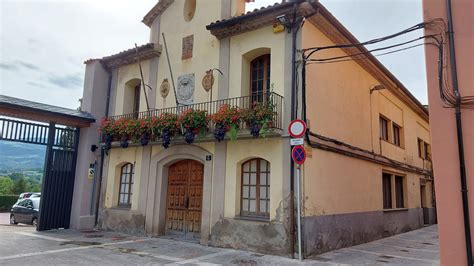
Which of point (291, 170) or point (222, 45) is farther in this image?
point (222, 45)

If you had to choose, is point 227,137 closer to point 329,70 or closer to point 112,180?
point 329,70

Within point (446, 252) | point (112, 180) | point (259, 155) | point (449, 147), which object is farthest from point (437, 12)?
point (112, 180)

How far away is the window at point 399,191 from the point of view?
16.5m

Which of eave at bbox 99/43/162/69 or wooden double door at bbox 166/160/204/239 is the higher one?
eave at bbox 99/43/162/69

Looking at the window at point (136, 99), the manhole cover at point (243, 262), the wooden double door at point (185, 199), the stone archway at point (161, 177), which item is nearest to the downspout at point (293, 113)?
the manhole cover at point (243, 262)

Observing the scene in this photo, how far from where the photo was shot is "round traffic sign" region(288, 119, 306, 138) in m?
8.39

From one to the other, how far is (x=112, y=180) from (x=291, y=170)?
7627 millimetres

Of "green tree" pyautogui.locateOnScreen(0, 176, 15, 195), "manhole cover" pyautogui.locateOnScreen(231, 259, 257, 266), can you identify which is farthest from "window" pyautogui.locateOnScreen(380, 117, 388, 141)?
"green tree" pyautogui.locateOnScreen(0, 176, 15, 195)

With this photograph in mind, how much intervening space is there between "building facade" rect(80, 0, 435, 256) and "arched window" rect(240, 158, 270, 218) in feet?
0.11

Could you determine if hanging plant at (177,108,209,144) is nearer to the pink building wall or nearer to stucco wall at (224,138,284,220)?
stucco wall at (224,138,284,220)

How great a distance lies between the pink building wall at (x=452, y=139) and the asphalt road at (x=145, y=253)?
3.05 meters

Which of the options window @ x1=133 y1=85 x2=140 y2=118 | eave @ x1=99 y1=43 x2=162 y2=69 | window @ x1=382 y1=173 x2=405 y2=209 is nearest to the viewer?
eave @ x1=99 y1=43 x2=162 y2=69

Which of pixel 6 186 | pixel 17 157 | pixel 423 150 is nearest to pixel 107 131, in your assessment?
pixel 423 150

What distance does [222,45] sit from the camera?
1111 cm
